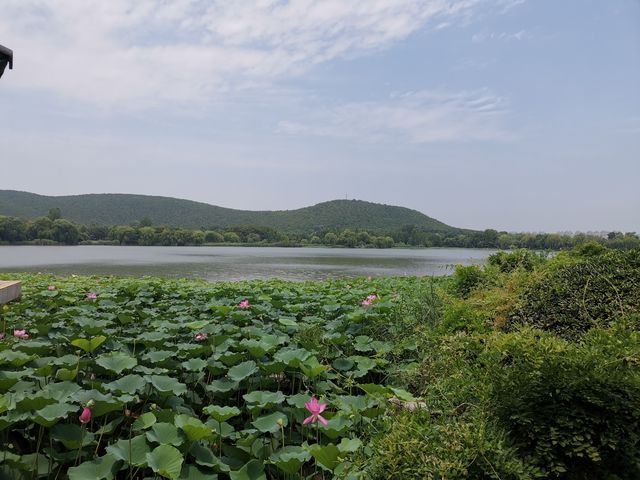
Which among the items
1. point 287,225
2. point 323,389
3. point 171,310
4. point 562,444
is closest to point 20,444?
point 323,389

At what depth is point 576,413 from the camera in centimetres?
157

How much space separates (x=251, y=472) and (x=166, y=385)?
78 cm

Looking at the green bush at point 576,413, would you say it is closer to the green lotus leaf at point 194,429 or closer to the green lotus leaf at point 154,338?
the green lotus leaf at point 194,429

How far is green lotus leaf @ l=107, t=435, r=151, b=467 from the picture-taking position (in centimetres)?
177

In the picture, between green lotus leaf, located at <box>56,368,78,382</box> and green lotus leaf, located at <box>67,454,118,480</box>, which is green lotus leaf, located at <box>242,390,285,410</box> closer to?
green lotus leaf, located at <box>67,454,118,480</box>

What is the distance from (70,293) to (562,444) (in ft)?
19.4

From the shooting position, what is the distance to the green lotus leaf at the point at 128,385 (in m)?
2.25

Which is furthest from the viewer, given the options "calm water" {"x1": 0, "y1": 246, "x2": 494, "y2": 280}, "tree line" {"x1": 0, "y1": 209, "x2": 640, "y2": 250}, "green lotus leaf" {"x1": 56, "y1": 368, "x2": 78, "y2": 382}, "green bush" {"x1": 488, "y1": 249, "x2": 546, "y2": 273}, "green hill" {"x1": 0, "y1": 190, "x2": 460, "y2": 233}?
"green hill" {"x1": 0, "y1": 190, "x2": 460, "y2": 233}

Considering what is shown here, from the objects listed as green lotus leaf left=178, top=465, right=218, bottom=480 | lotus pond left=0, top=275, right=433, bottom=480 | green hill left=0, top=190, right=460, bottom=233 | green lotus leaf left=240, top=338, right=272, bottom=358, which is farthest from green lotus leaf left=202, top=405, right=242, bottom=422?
green hill left=0, top=190, right=460, bottom=233

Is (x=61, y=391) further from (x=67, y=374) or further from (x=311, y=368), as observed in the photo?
(x=311, y=368)

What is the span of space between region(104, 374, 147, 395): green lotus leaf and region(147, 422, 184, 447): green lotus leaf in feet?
1.40

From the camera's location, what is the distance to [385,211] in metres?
78.8

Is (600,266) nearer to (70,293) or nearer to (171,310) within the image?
(171,310)

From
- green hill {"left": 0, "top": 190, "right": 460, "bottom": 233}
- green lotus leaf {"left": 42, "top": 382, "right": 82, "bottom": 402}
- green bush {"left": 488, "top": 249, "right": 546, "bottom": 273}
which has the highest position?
green hill {"left": 0, "top": 190, "right": 460, "bottom": 233}
